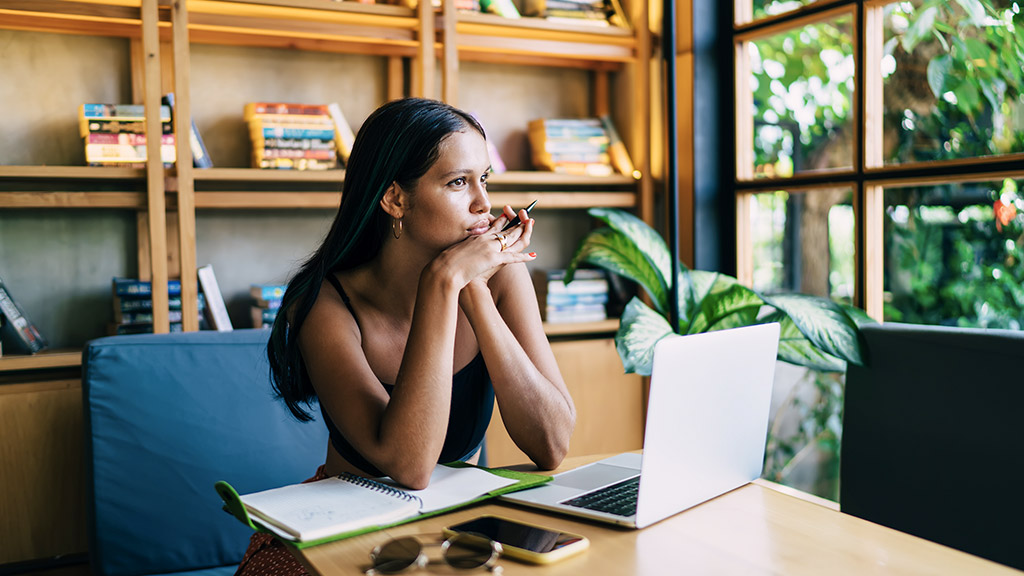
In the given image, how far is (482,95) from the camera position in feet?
11.2

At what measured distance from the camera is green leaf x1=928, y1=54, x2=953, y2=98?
239 cm

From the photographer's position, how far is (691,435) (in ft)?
3.38

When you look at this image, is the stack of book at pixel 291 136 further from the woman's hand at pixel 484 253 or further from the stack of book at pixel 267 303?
the woman's hand at pixel 484 253

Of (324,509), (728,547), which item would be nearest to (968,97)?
(728,547)

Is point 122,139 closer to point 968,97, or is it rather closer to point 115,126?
point 115,126

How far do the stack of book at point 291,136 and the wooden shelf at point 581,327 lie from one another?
1022 mm

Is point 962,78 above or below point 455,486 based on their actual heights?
above

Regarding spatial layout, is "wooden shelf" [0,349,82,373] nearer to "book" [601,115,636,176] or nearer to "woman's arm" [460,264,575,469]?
"woman's arm" [460,264,575,469]

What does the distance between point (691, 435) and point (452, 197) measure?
25.8 inches

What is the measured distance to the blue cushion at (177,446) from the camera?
5.70ft

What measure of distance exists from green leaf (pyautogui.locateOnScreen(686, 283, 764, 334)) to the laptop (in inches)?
46.1

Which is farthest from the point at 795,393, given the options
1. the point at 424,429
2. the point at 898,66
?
the point at 424,429

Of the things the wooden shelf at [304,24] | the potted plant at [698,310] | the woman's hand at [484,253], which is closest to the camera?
the woman's hand at [484,253]

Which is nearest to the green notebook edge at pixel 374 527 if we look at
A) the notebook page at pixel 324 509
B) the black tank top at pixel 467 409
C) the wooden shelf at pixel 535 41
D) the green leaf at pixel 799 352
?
the notebook page at pixel 324 509
